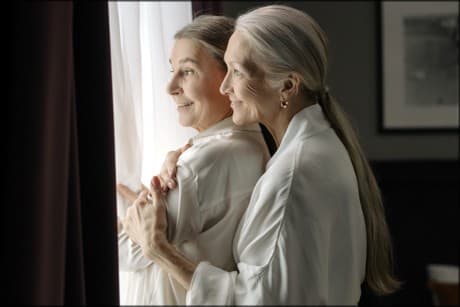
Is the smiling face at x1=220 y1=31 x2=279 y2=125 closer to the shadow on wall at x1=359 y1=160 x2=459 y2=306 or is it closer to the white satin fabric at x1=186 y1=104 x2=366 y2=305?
the white satin fabric at x1=186 y1=104 x2=366 y2=305

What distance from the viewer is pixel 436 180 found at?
3.35 metres

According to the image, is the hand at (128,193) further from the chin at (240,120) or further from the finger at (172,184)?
the chin at (240,120)

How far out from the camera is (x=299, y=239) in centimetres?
82

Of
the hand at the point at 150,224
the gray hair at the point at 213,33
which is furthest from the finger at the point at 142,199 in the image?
the gray hair at the point at 213,33

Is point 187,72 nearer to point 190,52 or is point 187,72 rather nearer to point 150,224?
point 190,52

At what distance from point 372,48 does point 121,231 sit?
269 cm

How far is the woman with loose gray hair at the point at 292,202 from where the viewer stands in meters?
0.82

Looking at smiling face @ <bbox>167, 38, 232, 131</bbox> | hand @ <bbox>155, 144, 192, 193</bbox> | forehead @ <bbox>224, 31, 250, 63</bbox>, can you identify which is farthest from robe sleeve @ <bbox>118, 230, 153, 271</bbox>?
forehead @ <bbox>224, 31, 250, 63</bbox>

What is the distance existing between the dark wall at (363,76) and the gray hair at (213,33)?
2.49m

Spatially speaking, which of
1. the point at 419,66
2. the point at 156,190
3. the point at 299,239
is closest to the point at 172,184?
the point at 156,190

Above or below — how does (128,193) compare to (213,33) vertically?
below

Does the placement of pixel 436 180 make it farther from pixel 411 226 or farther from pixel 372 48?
pixel 372 48

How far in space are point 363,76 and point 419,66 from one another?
0.31 metres

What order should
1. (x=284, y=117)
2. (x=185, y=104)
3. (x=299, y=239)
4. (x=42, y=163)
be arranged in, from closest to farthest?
(x=42, y=163) → (x=299, y=239) → (x=284, y=117) → (x=185, y=104)
